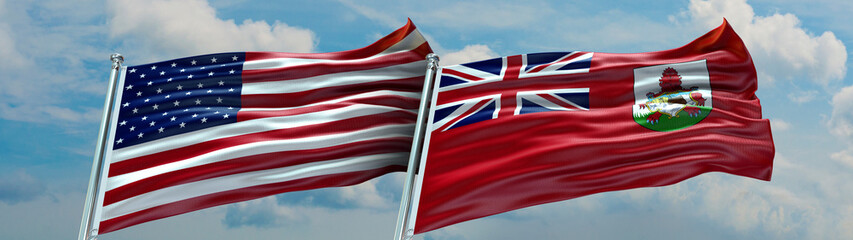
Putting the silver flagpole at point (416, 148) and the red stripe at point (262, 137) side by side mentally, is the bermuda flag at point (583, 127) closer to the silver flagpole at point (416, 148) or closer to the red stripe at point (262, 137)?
the silver flagpole at point (416, 148)

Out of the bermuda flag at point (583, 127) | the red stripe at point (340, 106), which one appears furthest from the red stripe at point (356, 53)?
the bermuda flag at point (583, 127)

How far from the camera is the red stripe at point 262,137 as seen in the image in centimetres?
1264

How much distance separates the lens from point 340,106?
13297 millimetres

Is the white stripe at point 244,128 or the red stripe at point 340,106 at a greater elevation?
the red stripe at point 340,106

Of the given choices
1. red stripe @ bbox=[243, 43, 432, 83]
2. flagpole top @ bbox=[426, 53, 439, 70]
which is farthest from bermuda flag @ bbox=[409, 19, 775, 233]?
red stripe @ bbox=[243, 43, 432, 83]

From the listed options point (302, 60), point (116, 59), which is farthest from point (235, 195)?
point (116, 59)

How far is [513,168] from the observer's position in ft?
41.1

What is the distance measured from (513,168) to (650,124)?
218 cm

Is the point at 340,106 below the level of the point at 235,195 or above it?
above

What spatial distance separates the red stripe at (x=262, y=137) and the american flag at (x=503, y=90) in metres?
0.99

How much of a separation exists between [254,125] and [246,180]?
2.83 feet

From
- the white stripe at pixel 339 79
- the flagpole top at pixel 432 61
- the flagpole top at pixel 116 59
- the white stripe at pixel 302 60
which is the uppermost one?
the flagpole top at pixel 116 59

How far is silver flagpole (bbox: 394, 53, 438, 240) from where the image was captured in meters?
12.0

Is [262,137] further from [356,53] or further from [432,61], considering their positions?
[432,61]
